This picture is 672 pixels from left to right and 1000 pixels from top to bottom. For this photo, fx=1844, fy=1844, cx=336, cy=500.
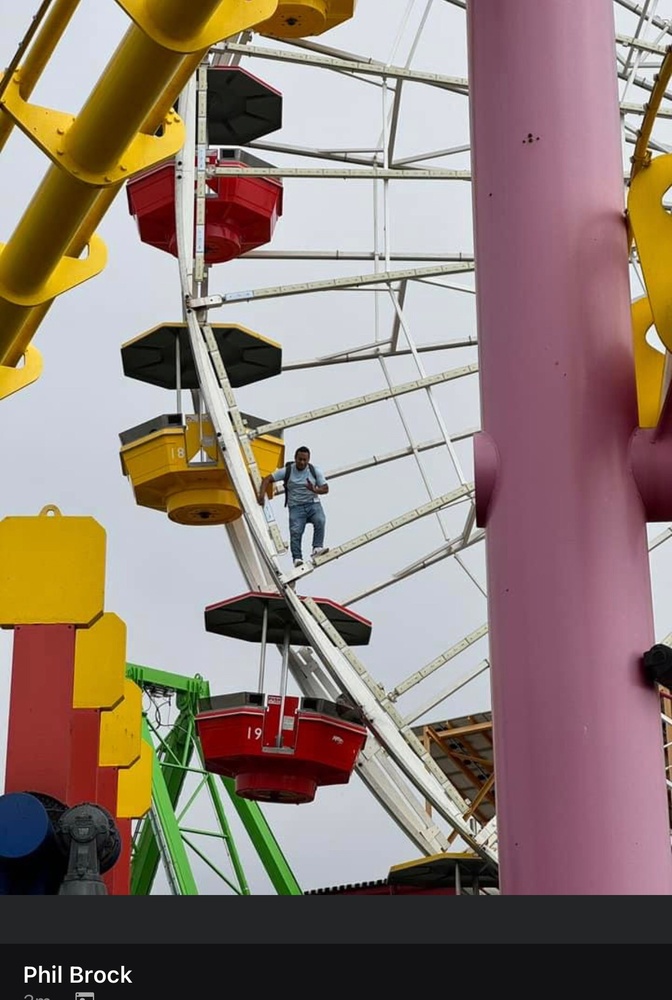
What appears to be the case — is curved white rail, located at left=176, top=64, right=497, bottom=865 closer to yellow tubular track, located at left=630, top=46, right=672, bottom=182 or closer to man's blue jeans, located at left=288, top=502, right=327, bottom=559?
man's blue jeans, located at left=288, top=502, right=327, bottom=559

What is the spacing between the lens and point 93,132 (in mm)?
5445

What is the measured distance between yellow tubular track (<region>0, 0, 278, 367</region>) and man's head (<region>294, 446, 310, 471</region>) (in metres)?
9.51

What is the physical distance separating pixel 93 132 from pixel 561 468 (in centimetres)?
324

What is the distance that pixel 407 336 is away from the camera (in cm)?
1895

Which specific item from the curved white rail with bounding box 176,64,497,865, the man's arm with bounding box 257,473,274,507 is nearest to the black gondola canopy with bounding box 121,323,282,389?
the curved white rail with bounding box 176,64,497,865

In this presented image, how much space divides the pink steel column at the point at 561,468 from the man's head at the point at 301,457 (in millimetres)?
14283

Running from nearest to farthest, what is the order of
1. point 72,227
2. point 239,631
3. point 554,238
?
point 554,238, point 72,227, point 239,631

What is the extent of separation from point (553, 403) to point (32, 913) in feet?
4.18

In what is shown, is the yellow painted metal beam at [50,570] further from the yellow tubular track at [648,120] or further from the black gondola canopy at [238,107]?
the black gondola canopy at [238,107]

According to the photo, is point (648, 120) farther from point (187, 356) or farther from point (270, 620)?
point (187, 356)

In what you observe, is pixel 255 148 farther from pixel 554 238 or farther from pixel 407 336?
pixel 554 238

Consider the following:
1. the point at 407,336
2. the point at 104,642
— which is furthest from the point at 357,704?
the point at 104,642

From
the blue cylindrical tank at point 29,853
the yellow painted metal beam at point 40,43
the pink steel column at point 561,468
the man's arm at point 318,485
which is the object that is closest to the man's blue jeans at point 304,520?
the man's arm at point 318,485

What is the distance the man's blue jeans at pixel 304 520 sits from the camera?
1777cm
